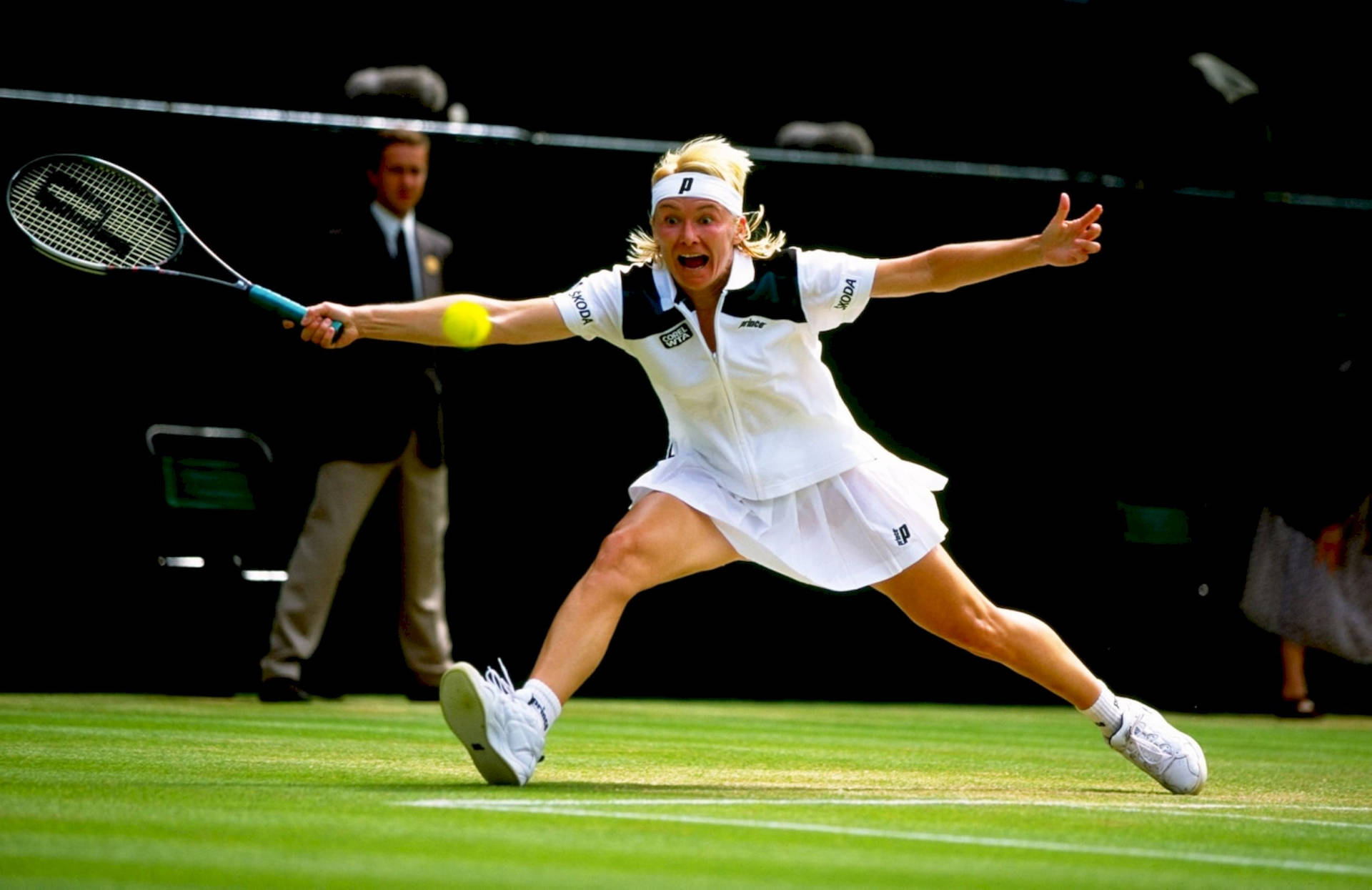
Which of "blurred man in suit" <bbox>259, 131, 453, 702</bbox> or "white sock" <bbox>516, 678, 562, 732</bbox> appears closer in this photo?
"white sock" <bbox>516, 678, 562, 732</bbox>

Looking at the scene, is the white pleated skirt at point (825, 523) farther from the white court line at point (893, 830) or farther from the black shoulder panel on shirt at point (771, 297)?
the white court line at point (893, 830)

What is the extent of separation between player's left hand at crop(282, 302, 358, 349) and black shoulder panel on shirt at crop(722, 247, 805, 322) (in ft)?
2.96

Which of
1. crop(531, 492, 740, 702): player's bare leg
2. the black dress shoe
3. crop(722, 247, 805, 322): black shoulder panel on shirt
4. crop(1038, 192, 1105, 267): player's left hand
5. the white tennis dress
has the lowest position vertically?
the black dress shoe

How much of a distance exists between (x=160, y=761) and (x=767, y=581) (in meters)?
5.33

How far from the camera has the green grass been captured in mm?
3564

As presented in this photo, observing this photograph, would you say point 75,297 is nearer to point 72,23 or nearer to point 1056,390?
point 72,23

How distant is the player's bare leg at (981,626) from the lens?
536cm

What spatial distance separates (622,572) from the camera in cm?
511

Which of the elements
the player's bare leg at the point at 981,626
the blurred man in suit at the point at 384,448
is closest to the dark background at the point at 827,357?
the blurred man in suit at the point at 384,448

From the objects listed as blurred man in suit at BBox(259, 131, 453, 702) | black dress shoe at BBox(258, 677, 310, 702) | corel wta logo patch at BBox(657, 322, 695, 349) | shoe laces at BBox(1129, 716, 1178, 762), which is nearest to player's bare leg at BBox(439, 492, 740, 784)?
corel wta logo patch at BBox(657, 322, 695, 349)

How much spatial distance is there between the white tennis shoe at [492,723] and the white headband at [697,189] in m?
1.28

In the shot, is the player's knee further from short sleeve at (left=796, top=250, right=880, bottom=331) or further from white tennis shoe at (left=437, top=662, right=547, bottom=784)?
short sleeve at (left=796, top=250, right=880, bottom=331)

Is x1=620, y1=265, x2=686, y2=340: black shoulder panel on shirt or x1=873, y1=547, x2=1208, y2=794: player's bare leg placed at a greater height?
x1=620, y1=265, x2=686, y2=340: black shoulder panel on shirt

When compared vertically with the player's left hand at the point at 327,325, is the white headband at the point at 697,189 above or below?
above
